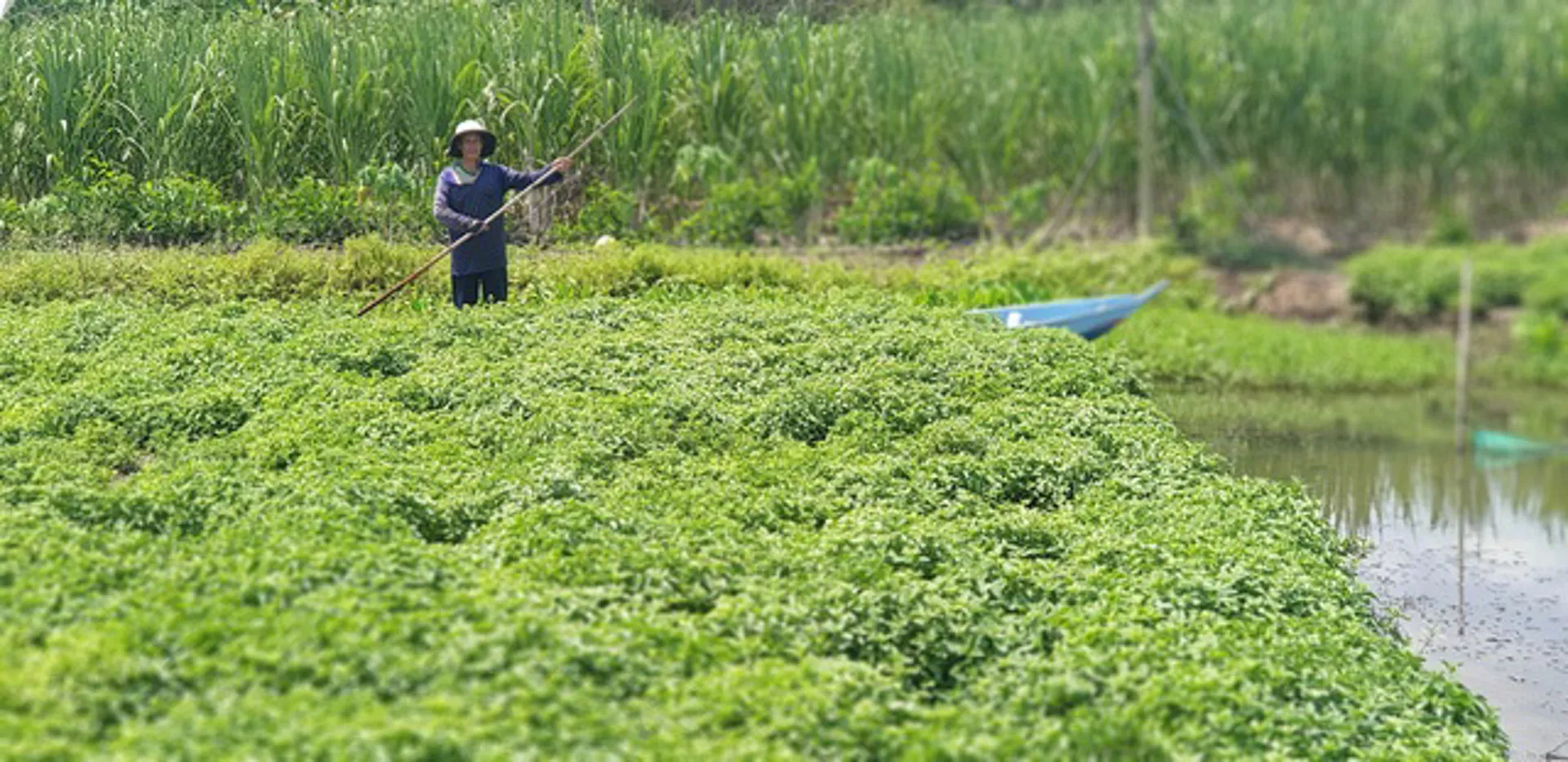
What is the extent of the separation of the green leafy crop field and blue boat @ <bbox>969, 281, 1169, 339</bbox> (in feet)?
9.93

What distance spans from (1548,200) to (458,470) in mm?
3869

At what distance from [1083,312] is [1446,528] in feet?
10.1

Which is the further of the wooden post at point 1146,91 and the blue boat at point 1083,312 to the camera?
the wooden post at point 1146,91

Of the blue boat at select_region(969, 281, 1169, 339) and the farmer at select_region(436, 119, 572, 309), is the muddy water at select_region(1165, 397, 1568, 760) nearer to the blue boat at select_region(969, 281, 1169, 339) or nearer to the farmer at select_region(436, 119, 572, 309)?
the blue boat at select_region(969, 281, 1169, 339)

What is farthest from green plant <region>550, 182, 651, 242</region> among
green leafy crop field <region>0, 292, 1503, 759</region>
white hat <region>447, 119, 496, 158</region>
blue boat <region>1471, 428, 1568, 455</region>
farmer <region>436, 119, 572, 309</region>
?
blue boat <region>1471, 428, 1568, 455</region>

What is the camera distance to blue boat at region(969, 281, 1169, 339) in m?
10.8

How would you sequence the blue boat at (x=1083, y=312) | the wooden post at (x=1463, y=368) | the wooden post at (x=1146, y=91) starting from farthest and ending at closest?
the wooden post at (x=1146, y=91)
the blue boat at (x=1083, y=312)
the wooden post at (x=1463, y=368)

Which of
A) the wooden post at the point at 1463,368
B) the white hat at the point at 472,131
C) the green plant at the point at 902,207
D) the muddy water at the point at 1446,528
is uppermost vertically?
the white hat at the point at 472,131

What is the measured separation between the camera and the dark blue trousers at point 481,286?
29.5 ft

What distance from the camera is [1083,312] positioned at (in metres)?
11.0

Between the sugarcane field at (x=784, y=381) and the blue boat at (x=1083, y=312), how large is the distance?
0.20 feet

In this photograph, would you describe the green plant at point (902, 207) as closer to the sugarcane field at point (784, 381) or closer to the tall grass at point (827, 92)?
the sugarcane field at point (784, 381)

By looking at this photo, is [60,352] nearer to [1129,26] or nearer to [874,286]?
[874,286]

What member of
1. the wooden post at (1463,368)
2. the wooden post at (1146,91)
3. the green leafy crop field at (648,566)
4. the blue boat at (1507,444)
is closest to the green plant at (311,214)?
the green leafy crop field at (648,566)
